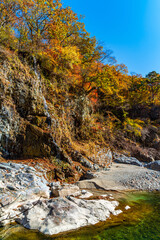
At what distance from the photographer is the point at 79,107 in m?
12.9

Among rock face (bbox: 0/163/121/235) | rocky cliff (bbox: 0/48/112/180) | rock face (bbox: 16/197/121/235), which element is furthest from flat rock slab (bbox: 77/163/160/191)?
Answer: rock face (bbox: 16/197/121/235)

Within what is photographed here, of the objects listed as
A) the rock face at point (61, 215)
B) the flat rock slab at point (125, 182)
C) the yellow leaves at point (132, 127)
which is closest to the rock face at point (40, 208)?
the rock face at point (61, 215)

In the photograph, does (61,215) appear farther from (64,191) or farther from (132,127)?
(132,127)

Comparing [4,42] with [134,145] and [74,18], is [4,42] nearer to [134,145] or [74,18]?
[74,18]

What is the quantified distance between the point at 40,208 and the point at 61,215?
2.12 feet

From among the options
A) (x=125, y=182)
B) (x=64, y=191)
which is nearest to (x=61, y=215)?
(x=64, y=191)

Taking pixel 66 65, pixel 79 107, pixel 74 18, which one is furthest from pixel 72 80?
pixel 74 18

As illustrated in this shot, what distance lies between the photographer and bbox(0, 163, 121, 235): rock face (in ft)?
10.6

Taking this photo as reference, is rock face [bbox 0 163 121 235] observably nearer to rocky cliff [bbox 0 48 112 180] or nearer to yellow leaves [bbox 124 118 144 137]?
rocky cliff [bbox 0 48 112 180]

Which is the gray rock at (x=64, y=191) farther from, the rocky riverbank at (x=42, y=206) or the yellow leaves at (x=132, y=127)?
the yellow leaves at (x=132, y=127)

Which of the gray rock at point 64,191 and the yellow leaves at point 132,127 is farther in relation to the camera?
the yellow leaves at point 132,127

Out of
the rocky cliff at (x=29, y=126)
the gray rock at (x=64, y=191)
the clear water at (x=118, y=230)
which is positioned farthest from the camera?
the rocky cliff at (x=29, y=126)

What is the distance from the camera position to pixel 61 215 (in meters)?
3.43

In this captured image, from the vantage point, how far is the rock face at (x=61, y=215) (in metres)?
3.14
